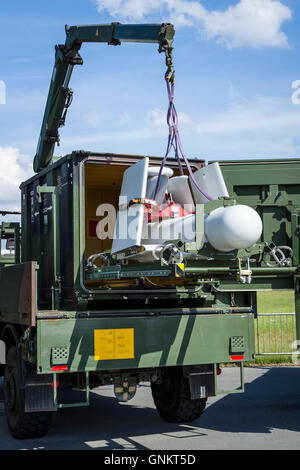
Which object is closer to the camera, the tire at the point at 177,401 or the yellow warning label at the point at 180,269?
the yellow warning label at the point at 180,269

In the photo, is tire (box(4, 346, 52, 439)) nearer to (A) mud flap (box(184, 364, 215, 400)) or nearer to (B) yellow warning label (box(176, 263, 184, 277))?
(A) mud flap (box(184, 364, 215, 400))

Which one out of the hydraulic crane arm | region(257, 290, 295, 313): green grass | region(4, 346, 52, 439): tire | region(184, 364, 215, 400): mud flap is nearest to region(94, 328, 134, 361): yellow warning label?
region(184, 364, 215, 400): mud flap

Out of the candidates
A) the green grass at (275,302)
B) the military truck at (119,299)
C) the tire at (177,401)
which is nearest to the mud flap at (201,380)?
the military truck at (119,299)

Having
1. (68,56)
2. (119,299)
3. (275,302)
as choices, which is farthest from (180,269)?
(275,302)

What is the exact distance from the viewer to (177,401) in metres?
7.76

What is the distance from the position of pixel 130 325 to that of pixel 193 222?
1.33 meters

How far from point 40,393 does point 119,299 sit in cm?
135

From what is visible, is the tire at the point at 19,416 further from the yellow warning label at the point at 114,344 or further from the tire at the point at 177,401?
the tire at the point at 177,401

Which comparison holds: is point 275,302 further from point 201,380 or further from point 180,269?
point 180,269

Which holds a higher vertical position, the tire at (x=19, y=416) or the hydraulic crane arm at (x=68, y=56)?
the hydraulic crane arm at (x=68, y=56)

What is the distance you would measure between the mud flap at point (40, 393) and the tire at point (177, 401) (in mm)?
1664

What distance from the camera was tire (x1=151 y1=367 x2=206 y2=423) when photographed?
7.70m

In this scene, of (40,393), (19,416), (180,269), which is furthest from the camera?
(19,416)

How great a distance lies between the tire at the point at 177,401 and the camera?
7.70 m
